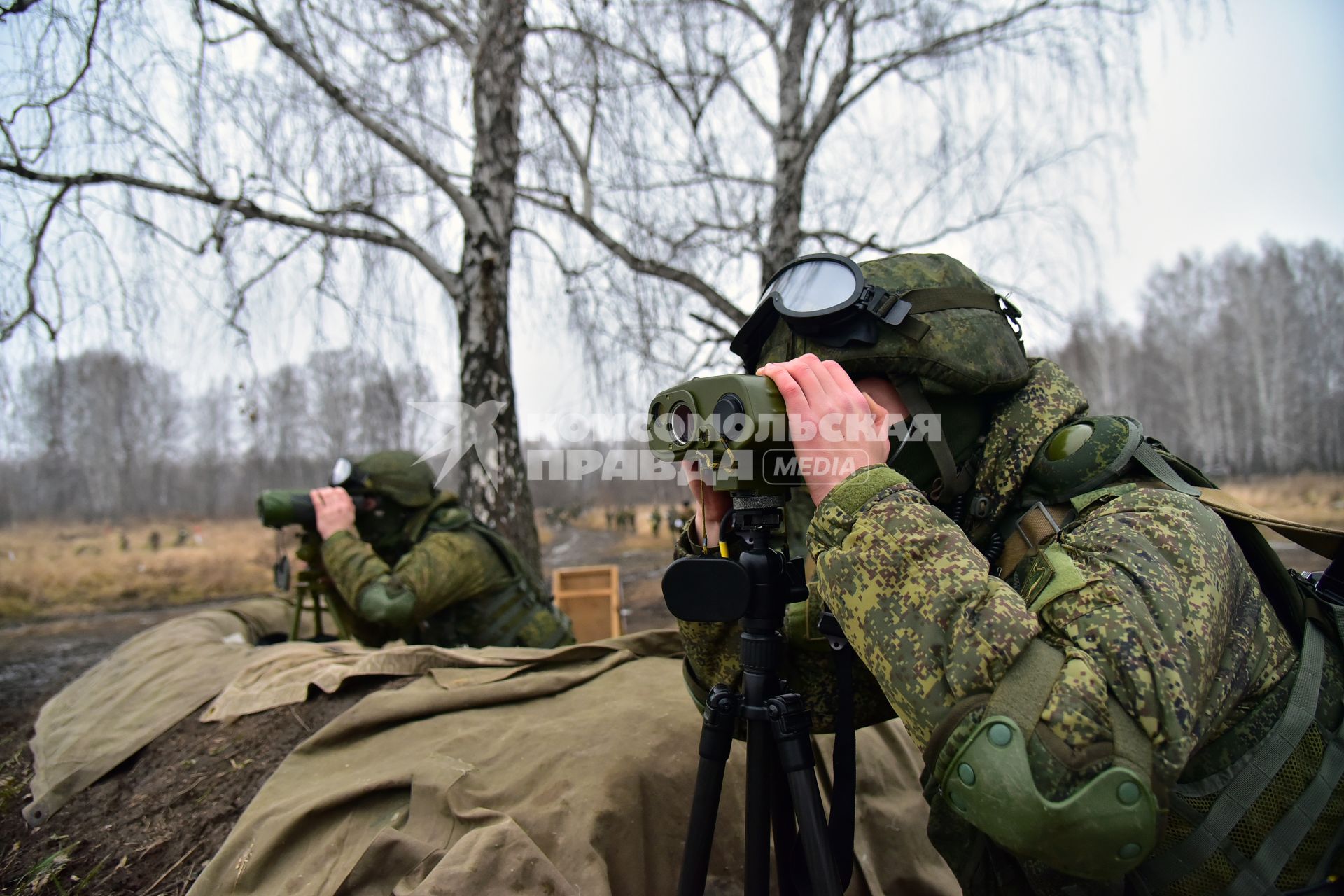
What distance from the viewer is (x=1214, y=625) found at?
0.97 metres

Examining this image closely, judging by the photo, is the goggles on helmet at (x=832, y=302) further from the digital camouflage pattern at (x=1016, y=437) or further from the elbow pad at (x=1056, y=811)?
the elbow pad at (x=1056, y=811)

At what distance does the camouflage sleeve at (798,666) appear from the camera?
1588 millimetres

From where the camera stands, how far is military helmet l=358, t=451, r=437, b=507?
386cm

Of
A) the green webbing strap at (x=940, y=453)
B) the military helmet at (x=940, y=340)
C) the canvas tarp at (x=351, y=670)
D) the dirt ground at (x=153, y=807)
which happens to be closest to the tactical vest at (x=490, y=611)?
the canvas tarp at (x=351, y=670)

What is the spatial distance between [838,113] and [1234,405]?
93.9 ft

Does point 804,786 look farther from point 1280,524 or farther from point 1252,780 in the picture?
point 1280,524

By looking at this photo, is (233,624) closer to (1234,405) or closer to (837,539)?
(837,539)

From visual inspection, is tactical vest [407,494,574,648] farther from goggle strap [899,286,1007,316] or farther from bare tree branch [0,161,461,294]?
goggle strap [899,286,1007,316]

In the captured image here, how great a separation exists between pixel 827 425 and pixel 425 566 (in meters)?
2.90

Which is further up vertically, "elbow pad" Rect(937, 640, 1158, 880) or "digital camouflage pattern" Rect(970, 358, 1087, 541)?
"digital camouflage pattern" Rect(970, 358, 1087, 541)

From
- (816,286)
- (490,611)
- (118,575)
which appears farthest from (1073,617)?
(118,575)

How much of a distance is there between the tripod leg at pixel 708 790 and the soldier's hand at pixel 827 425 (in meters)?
0.42

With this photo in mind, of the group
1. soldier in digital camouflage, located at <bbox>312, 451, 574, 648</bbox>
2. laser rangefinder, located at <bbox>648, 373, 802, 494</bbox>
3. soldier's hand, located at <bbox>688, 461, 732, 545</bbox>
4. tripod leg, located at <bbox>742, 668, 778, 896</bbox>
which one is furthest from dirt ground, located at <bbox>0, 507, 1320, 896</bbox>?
laser rangefinder, located at <bbox>648, 373, 802, 494</bbox>

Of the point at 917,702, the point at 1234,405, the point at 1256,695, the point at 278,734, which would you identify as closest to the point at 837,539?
the point at 917,702
